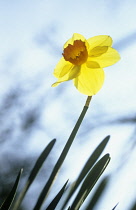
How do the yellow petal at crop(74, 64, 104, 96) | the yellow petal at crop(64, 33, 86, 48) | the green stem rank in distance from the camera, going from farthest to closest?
the yellow petal at crop(64, 33, 86, 48) < the yellow petal at crop(74, 64, 104, 96) < the green stem

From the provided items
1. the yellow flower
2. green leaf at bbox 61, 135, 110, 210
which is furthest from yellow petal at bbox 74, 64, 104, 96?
green leaf at bbox 61, 135, 110, 210

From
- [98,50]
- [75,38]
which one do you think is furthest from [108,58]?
[75,38]

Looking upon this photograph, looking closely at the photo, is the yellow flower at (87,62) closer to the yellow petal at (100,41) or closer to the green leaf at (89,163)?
the yellow petal at (100,41)

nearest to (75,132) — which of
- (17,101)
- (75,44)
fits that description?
(75,44)

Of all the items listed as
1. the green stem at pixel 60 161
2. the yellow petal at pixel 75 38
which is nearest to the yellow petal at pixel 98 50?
the yellow petal at pixel 75 38

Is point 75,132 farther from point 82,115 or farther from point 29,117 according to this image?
point 29,117

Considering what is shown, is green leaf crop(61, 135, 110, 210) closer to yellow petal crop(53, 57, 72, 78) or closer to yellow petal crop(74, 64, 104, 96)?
yellow petal crop(74, 64, 104, 96)

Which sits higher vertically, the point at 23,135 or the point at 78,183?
the point at 23,135
